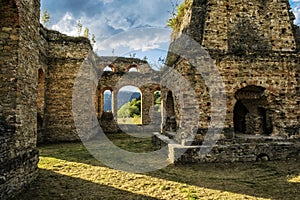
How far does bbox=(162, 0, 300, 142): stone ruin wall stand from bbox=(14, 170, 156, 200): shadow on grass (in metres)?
3.61

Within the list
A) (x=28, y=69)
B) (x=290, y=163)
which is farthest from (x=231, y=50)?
(x=28, y=69)

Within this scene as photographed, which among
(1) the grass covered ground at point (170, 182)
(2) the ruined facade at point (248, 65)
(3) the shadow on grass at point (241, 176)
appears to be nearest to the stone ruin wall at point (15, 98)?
(1) the grass covered ground at point (170, 182)

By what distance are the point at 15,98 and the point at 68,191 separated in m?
2.07

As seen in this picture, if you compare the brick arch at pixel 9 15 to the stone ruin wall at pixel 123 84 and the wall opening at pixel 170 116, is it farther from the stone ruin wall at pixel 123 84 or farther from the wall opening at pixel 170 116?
the stone ruin wall at pixel 123 84

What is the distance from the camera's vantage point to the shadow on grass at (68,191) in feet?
14.6

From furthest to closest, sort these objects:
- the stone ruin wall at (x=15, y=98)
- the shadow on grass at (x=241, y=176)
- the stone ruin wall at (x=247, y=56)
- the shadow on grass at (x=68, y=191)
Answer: the stone ruin wall at (x=247, y=56), the shadow on grass at (x=241, y=176), the shadow on grass at (x=68, y=191), the stone ruin wall at (x=15, y=98)

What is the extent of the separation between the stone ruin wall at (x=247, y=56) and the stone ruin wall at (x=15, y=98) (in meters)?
4.67

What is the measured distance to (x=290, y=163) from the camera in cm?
707

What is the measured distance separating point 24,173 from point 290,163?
7.01 m

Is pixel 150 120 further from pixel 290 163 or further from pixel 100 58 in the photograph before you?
pixel 290 163

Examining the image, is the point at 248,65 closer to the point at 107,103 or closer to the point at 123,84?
the point at 123,84

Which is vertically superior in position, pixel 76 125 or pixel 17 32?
pixel 17 32

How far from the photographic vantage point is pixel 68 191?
4.74 meters

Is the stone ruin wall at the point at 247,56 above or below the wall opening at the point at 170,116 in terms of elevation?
above
